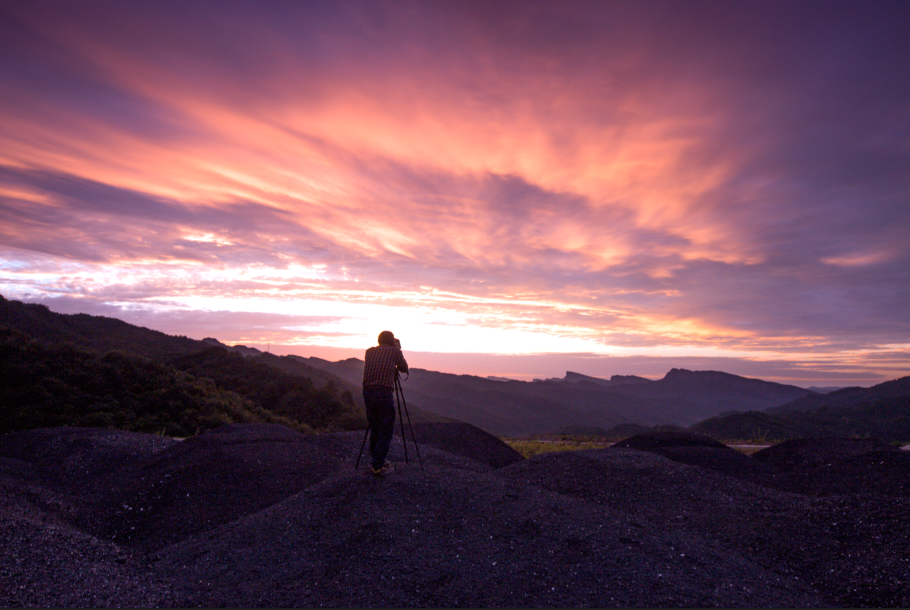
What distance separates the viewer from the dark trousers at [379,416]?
855 cm

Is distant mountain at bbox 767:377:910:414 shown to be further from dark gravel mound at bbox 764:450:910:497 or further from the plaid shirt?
the plaid shirt

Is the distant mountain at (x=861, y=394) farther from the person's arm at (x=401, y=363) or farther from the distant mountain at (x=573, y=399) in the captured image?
the person's arm at (x=401, y=363)

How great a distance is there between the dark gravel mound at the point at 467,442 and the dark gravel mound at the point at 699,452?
400 centimetres

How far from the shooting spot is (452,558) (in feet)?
20.9

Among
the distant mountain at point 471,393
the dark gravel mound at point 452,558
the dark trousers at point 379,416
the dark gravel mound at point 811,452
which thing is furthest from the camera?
the distant mountain at point 471,393

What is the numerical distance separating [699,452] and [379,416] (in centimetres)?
1117

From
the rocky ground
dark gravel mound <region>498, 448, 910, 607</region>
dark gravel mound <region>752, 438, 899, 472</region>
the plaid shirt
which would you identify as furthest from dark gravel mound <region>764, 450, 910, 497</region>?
the plaid shirt

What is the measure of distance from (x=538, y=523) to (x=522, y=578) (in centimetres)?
147

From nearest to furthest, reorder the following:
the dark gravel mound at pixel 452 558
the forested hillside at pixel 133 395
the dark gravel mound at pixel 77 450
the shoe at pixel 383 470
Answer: the dark gravel mound at pixel 452 558, the shoe at pixel 383 470, the dark gravel mound at pixel 77 450, the forested hillside at pixel 133 395

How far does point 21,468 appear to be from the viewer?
11211 mm

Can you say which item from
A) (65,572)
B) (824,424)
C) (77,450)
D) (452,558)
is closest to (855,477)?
(452,558)

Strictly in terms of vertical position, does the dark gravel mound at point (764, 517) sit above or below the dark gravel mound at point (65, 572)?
above

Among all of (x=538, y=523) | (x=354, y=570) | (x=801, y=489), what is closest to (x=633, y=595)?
(x=538, y=523)

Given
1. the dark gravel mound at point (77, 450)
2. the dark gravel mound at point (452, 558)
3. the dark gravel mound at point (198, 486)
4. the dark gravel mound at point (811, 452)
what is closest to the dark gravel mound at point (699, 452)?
the dark gravel mound at point (811, 452)
